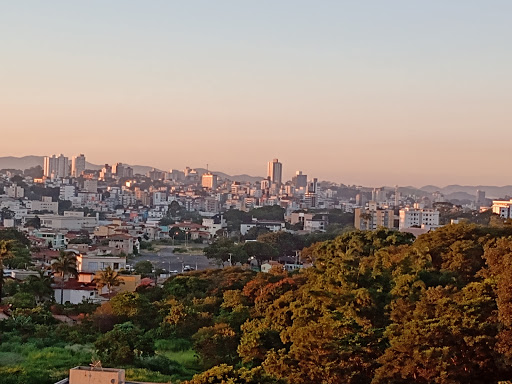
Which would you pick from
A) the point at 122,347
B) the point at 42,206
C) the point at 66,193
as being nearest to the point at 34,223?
the point at 42,206

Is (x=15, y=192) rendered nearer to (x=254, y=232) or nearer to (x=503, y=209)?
(x=254, y=232)

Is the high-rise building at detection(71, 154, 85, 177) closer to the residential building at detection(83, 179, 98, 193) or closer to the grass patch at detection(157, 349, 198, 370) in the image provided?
the residential building at detection(83, 179, 98, 193)

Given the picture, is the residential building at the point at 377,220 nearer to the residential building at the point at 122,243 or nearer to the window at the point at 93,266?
the residential building at the point at 122,243

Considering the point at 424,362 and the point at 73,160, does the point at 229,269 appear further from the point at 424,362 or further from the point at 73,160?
the point at 73,160

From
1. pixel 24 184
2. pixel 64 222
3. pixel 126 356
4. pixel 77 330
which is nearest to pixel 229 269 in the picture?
pixel 77 330

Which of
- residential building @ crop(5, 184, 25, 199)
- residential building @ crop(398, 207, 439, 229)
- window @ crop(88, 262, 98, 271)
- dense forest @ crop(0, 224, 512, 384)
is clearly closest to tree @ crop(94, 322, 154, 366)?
dense forest @ crop(0, 224, 512, 384)
